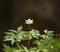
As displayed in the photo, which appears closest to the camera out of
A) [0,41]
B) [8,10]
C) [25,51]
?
[25,51]

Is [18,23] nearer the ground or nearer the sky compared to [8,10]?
nearer the ground

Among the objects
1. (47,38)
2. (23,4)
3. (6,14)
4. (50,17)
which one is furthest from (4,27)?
(47,38)

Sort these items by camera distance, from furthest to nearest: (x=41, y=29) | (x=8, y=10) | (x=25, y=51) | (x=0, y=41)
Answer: (x=8, y=10)
(x=0, y=41)
(x=41, y=29)
(x=25, y=51)

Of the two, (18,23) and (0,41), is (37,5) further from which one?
(0,41)

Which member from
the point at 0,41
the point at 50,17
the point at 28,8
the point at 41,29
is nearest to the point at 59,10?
the point at 50,17

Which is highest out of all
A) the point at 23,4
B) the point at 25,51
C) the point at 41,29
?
the point at 23,4

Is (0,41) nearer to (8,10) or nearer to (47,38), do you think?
(8,10)

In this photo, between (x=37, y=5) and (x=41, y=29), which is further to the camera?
(x=37, y=5)
